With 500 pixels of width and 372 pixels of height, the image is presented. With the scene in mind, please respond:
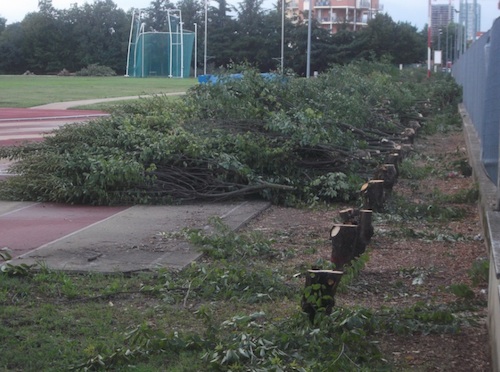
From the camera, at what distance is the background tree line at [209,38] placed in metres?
69.7

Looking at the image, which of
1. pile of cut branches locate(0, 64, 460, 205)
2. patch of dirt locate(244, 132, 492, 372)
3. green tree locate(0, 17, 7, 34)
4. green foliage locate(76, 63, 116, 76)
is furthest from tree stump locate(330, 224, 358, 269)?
green tree locate(0, 17, 7, 34)

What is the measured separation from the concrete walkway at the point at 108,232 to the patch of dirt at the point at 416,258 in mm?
880

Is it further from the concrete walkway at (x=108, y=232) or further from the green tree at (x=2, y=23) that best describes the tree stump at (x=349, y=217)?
the green tree at (x=2, y=23)

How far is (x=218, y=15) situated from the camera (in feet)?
284

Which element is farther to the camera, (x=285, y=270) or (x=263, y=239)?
(x=263, y=239)

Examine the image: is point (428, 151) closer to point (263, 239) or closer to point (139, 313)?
point (263, 239)

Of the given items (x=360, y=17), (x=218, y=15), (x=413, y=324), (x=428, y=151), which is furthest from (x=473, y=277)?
(x=360, y=17)

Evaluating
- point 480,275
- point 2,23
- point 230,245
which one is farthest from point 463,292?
point 2,23

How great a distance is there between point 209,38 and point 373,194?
→ 71.7 meters

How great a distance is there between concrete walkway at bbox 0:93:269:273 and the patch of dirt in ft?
2.89

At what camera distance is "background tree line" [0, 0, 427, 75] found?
6969 centimetres

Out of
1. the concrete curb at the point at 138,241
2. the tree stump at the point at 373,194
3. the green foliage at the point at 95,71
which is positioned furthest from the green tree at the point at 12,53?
the tree stump at the point at 373,194

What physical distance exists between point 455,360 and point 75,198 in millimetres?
7287

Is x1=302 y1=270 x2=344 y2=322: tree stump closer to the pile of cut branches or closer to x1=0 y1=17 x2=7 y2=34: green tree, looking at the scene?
the pile of cut branches
